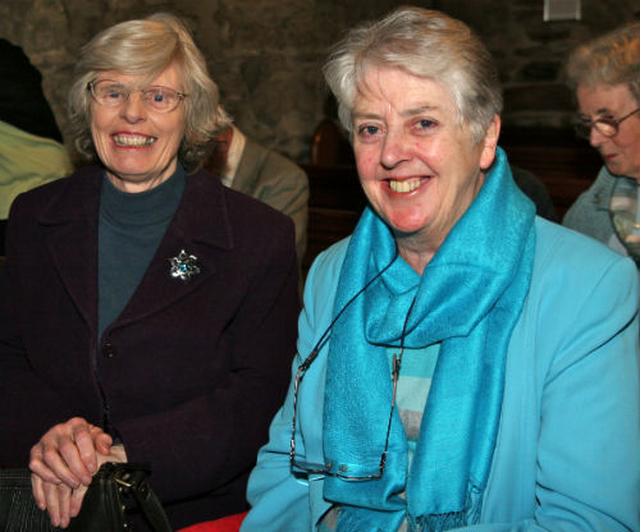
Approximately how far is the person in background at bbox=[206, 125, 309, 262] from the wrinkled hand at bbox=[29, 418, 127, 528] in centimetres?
169

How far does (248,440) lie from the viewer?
198cm

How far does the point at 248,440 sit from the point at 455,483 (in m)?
0.67

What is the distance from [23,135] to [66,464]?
77.2 inches

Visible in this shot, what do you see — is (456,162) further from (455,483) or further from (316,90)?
(316,90)

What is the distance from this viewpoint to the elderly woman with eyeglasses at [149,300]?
1947 millimetres

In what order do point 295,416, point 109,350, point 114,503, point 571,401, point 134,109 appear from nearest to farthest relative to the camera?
point 571,401, point 114,503, point 295,416, point 109,350, point 134,109

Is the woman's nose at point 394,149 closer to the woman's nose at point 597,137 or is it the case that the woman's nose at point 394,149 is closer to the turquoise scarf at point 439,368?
the turquoise scarf at point 439,368

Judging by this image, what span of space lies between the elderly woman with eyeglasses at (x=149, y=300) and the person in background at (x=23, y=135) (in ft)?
2.78

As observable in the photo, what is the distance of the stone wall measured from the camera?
4287 millimetres

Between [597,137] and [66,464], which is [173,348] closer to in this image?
[66,464]

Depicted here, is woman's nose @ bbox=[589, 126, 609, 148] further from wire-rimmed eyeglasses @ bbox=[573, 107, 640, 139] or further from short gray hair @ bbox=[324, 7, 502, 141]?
short gray hair @ bbox=[324, 7, 502, 141]

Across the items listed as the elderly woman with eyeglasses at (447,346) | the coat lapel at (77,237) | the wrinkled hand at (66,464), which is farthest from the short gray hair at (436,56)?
the wrinkled hand at (66,464)

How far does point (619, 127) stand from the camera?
9.16 ft

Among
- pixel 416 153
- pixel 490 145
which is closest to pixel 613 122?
pixel 490 145
